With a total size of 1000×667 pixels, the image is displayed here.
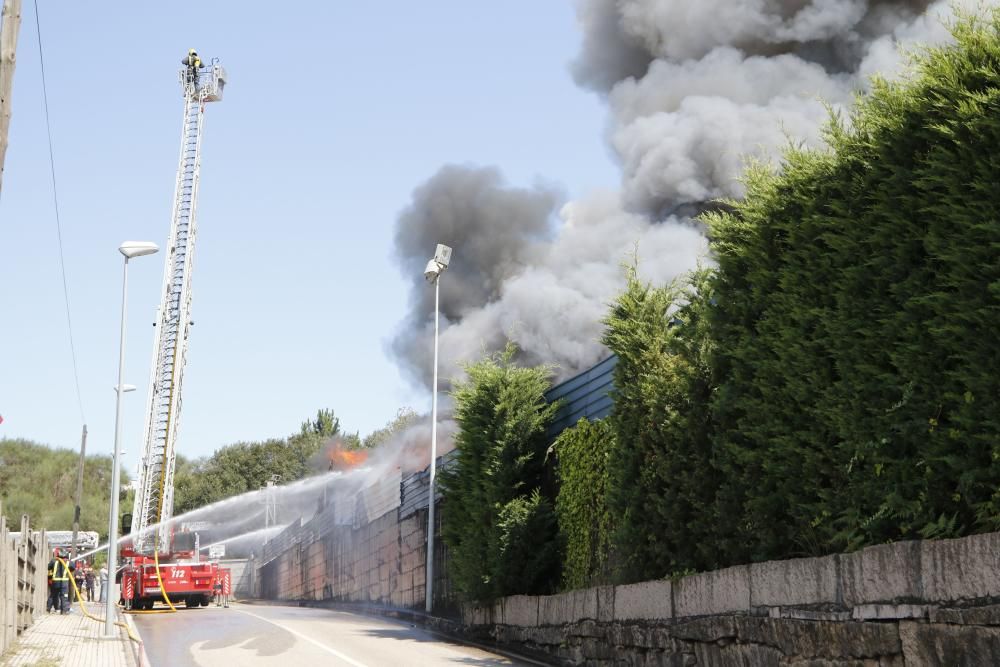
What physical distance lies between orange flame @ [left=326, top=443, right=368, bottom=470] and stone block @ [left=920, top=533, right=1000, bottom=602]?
Answer: 59.3m

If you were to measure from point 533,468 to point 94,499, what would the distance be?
6827 centimetres

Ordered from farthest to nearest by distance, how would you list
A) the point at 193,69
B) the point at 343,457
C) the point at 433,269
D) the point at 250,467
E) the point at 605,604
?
the point at 250,467 → the point at 343,457 → the point at 193,69 → the point at 433,269 → the point at 605,604

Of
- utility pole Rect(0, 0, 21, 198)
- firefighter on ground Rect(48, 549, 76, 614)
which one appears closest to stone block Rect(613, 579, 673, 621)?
utility pole Rect(0, 0, 21, 198)

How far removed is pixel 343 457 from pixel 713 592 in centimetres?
6609

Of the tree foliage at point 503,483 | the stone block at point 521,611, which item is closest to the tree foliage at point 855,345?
the stone block at point 521,611

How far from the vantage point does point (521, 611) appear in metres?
17.2

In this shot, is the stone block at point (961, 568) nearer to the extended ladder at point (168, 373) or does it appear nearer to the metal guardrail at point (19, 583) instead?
the metal guardrail at point (19, 583)

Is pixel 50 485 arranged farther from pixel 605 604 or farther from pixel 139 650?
pixel 605 604

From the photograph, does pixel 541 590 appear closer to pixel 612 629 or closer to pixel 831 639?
pixel 612 629

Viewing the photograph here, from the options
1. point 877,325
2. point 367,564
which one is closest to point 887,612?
point 877,325

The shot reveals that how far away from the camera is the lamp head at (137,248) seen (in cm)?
2053

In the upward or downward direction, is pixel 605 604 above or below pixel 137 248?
below

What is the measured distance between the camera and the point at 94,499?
78.9 metres

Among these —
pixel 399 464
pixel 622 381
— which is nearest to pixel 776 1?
pixel 399 464
